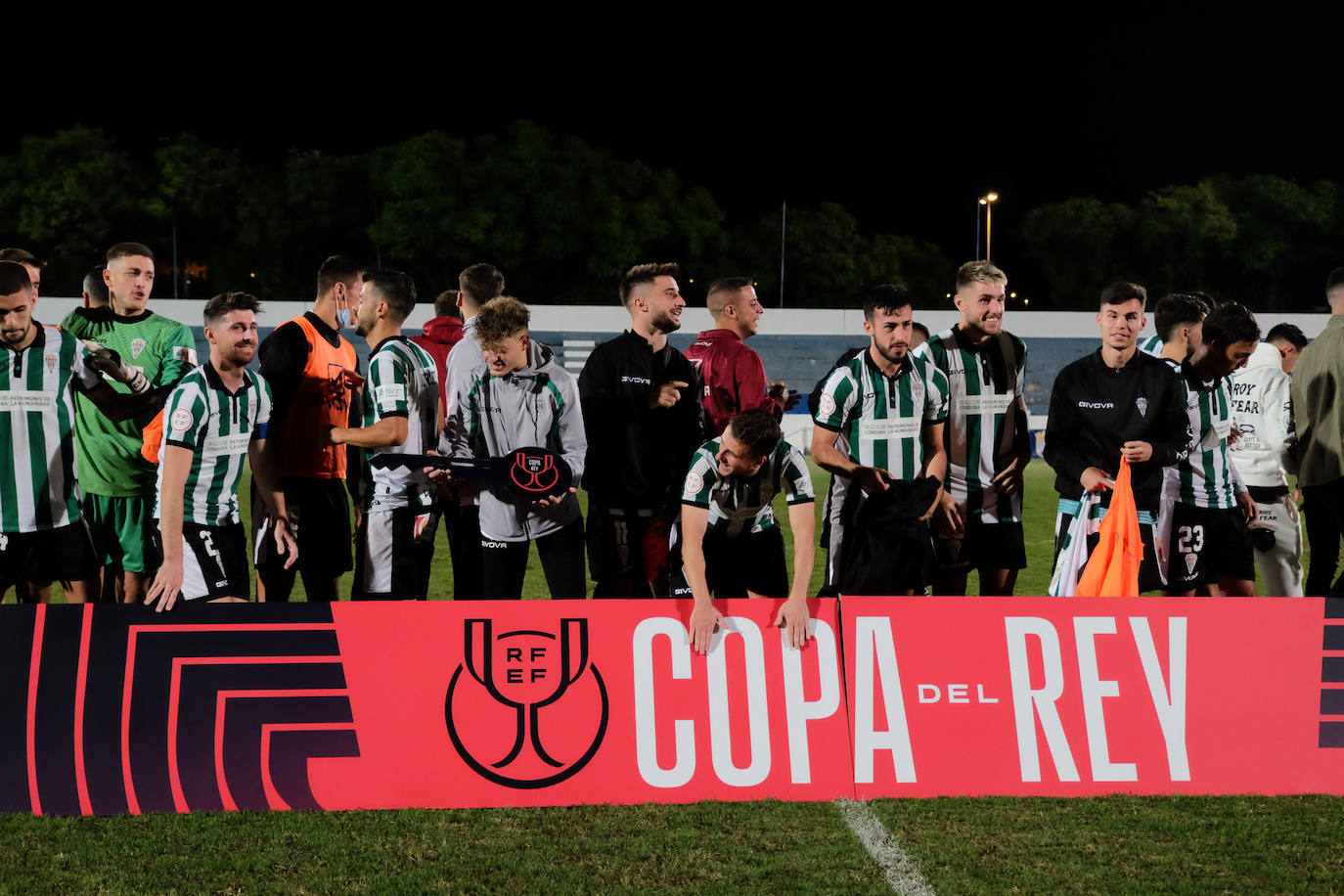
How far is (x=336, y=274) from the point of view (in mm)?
5340

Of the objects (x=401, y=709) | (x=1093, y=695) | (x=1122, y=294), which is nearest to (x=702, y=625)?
(x=401, y=709)

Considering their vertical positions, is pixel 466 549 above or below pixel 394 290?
below

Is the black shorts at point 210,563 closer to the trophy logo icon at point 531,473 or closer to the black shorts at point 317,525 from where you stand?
the black shorts at point 317,525

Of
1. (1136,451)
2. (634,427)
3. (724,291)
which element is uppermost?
(724,291)

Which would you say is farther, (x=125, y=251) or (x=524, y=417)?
(x=125, y=251)

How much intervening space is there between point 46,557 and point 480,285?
2300 mm

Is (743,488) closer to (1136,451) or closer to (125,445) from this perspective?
(1136,451)

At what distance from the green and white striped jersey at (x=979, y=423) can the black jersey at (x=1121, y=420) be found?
230 millimetres

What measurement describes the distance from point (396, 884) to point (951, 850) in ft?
5.61

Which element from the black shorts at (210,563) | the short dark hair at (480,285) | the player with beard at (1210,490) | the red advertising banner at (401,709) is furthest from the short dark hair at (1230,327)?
the black shorts at (210,563)

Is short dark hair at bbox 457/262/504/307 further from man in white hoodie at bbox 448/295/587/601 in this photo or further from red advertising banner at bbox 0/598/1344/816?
red advertising banner at bbox 0/598/1344/816

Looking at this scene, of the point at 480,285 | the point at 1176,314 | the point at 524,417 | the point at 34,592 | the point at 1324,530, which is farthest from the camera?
the point at 1324,530

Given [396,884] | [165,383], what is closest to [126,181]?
[165,383]

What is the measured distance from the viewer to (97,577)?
479 centimetres
